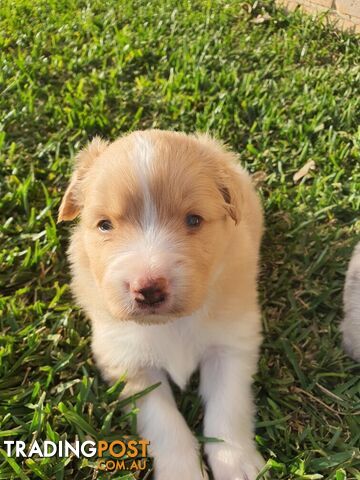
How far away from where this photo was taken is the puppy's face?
2295 millimetres

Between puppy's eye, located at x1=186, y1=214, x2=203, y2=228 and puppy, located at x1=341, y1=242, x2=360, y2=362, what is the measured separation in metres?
1.30

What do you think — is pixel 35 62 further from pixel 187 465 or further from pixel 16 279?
pixel 187 465

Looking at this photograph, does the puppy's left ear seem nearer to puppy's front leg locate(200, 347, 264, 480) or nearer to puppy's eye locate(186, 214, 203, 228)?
puppy's eye locate(186, 214, 203, 228)

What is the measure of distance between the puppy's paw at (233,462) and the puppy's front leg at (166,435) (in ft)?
0.24

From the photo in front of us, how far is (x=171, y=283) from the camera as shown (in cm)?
227

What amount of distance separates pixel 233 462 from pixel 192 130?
3.05 m

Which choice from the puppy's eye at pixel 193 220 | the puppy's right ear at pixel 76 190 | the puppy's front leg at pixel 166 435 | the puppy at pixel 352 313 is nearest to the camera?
the puppy's eye at pixel 193 220

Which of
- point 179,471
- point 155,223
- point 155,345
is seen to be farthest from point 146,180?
point 179,471

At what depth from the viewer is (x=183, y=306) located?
7.64 feet

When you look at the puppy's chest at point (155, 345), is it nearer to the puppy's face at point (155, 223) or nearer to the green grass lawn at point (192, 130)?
the green grass lawn at point (192, 130)

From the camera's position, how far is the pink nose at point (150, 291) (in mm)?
2223

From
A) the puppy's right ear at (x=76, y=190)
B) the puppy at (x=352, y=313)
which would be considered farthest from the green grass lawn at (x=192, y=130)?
the puppy's right ear at (x=76, y=190)

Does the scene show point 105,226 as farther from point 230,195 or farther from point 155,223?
point 230,195

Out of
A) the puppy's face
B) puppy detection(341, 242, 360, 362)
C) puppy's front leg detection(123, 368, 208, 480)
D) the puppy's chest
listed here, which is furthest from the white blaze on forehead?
puppy detection(341, 242, 360, 362)
